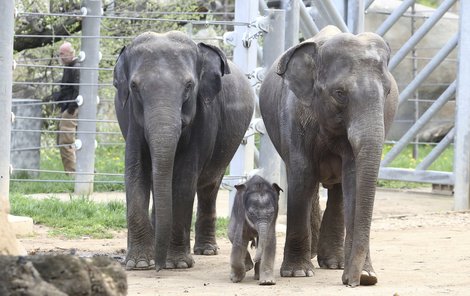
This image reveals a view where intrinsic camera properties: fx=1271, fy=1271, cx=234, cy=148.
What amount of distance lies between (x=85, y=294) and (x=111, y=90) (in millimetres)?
14288

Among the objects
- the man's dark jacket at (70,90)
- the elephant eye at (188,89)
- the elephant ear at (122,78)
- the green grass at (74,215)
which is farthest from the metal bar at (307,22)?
the elephant eye at (188,89)

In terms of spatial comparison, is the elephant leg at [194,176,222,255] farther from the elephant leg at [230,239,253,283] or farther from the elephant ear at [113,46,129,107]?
the elephant leg at [230,239,253,283]

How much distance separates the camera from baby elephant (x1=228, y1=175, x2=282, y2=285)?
333 inches

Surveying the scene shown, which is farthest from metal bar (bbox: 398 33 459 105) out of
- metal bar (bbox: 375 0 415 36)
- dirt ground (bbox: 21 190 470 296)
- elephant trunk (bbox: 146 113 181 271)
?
elephant trunk (bbox: 146 113 181 271)

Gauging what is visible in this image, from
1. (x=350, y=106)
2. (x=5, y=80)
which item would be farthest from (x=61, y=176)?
(x=350, y=106)

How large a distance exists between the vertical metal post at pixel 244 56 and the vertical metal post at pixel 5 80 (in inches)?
95.9

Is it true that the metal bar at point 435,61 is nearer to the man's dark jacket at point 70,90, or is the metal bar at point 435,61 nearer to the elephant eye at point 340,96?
the man's dark jacket at point 70,90

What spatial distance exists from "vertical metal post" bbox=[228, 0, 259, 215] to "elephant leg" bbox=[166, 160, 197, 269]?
9.34ft

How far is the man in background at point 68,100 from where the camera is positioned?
16344 millimetres

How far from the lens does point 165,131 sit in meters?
8.90

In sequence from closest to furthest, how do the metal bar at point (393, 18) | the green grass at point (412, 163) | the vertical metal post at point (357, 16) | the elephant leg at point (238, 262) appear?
the elephant leg at point (238, 262)
the vertical metal post at point (357, 16)
the metal bar at point (393, 18)
the green grass at point (412, 163)

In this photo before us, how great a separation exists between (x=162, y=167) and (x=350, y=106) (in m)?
1.41

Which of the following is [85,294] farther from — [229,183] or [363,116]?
[229,183]

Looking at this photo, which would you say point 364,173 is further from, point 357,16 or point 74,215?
point 357,16
